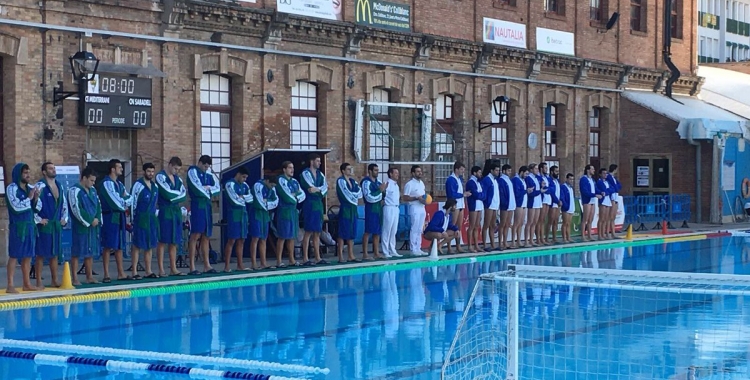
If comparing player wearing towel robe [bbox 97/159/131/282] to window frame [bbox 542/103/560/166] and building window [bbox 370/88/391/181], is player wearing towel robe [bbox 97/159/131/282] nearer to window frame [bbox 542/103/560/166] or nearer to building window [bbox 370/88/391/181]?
building window [bbox 370/88/391/181]

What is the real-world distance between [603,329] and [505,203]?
12.2 m

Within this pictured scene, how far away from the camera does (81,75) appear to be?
2139 cm

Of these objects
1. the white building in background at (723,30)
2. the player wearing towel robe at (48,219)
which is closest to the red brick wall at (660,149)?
the player wearing towel robe at (48,219)

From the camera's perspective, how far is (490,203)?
25875 millimetres

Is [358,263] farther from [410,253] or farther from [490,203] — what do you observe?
[490,203]

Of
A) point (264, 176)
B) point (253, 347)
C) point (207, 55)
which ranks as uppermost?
point (207, 55)

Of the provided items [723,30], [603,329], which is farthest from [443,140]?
[723,30]

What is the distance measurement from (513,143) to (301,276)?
14534mm

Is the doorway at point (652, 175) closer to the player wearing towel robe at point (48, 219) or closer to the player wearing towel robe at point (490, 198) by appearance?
the player wearing towel robe at point (490, 198)

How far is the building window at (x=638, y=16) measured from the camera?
40.5m

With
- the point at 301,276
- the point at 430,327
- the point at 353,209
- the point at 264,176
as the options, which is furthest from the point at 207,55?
the point at 430,327

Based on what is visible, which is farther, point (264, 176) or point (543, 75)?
point (543, 75)

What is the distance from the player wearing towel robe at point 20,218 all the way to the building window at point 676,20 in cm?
2959

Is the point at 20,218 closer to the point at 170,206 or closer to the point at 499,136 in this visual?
the point at 170,206
